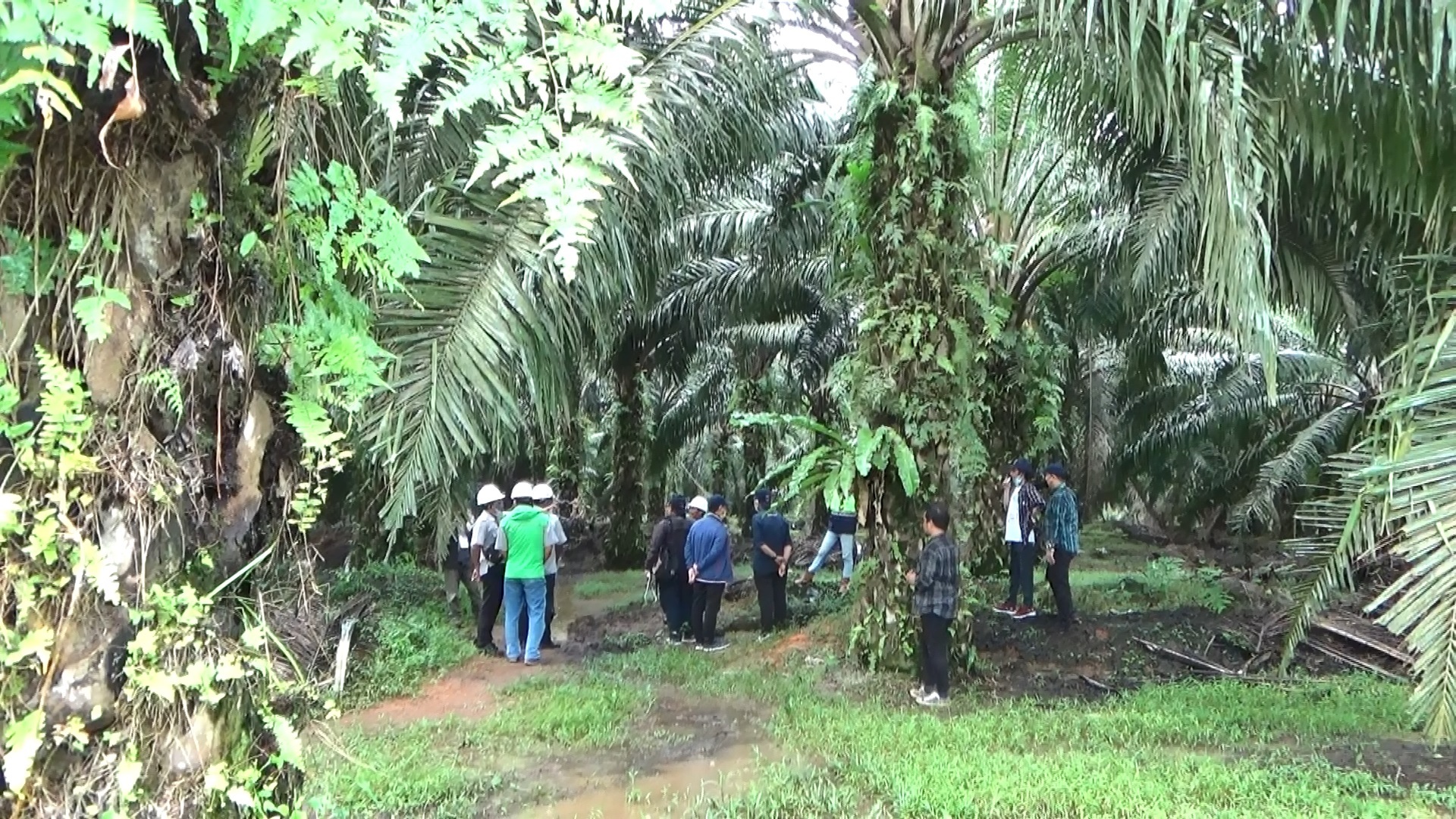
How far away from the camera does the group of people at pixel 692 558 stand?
836cm

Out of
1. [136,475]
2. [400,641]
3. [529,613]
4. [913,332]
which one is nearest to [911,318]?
[913,332]

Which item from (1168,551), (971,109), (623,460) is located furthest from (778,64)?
(1168,551)

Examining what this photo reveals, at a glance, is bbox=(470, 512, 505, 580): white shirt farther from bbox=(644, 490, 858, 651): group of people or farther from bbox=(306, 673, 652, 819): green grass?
bbox=(306, 673, 652, 819): green grass

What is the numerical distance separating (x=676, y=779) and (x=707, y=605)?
12.7 ft

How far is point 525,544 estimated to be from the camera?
26.4 ft

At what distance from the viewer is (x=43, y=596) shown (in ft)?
5.22

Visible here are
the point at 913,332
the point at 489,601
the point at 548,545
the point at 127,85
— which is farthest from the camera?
the point at 489,601

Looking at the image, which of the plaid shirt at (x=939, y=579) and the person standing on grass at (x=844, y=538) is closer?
the plaid shirt at (x=939, y=579)

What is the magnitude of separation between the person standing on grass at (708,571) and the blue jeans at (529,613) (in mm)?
1360

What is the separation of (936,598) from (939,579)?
5.1 inches

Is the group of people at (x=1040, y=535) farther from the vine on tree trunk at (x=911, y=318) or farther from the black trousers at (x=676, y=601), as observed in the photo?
the black trousers at (x=676, y=601)

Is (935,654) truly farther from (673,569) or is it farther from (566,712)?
(673,569)

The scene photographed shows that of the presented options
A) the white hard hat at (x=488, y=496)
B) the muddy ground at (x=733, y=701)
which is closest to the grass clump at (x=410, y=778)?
the muddy ground at (x=733, y=701)

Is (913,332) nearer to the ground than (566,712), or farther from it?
farther from it
